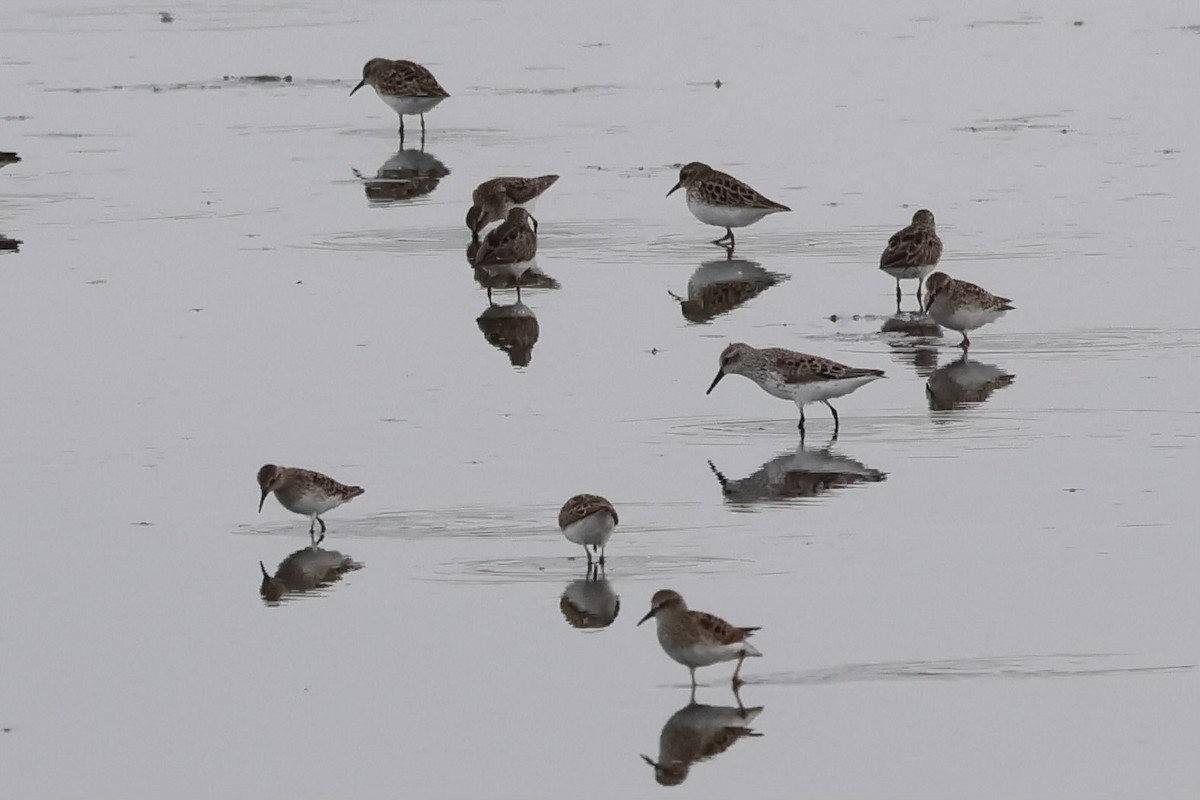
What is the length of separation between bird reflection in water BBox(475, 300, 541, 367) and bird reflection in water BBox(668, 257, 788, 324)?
4.39 feet

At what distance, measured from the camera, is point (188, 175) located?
82.3 ft

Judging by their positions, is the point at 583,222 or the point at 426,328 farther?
the point at 583,222

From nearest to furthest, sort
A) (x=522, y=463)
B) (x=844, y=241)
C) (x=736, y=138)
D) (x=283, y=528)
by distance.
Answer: (x=283, y=528), (x=522, y=463), (x=844, y=241), (x=736, y=138)

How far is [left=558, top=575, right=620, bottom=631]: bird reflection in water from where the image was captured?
10727mm

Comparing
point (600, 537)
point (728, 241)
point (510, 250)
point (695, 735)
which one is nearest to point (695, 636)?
point (695, 735)

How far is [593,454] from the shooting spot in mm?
13859

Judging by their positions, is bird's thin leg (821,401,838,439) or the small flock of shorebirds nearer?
the small flock of shorebirds

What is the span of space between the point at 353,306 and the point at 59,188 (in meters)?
7.14

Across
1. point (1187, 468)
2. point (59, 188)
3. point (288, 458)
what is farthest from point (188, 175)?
point (1187, 468)

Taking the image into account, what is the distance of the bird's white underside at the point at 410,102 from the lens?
1081 inches

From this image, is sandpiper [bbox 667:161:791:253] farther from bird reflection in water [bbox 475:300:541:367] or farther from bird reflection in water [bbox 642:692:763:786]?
bird reflection in water [bbox 642:692:763:786]

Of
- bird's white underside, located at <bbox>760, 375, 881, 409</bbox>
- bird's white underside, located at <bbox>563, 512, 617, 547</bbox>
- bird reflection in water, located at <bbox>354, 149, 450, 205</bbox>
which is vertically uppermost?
bird's white underside, located at <bbox>563, 512, 617, 547</bbox>

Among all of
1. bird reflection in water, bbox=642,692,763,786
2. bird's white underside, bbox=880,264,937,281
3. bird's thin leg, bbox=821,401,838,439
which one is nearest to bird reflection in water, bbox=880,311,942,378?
bird's white underside, bbox=880,264,937,281

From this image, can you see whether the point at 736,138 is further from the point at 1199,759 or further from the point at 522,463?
the point at 1199,759
